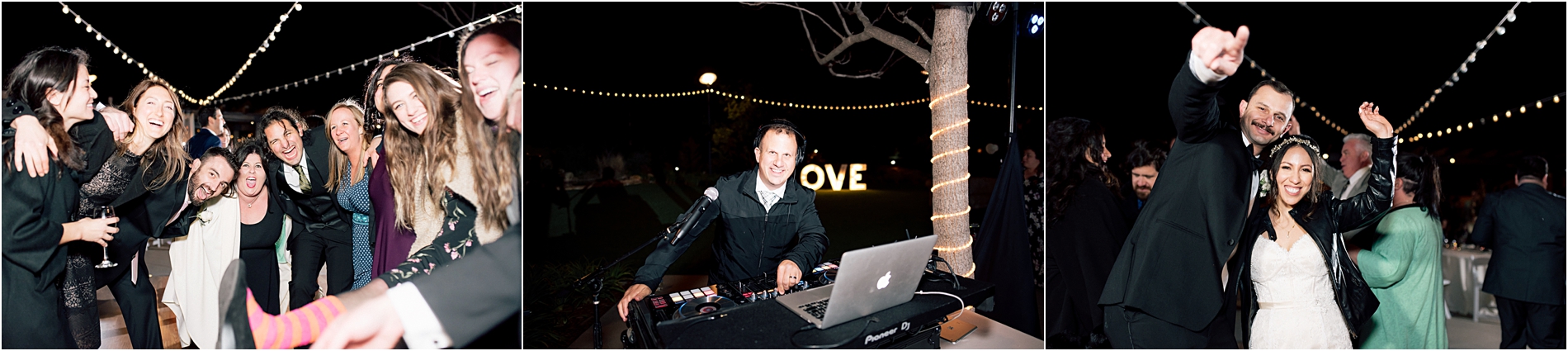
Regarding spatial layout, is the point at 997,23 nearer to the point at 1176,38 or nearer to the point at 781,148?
the point at 1176,38

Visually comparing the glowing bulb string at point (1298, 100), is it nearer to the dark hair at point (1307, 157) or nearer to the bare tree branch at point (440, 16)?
the dark hair at point (1307, 157)

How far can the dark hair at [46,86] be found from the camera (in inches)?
78.1

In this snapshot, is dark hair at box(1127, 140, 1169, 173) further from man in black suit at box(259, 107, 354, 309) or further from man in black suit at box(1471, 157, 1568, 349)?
man in black suit at box(259, 107, 354, 309)

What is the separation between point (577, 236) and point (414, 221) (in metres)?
3.66

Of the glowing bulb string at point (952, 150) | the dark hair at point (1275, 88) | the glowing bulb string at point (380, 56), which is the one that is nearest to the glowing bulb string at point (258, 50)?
the glowing bulb string at point (380, 56)

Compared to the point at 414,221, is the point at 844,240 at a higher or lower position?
lower

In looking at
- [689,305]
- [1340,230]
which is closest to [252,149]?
[689,305]

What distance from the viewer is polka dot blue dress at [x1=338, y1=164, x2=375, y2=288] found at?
91.0 inches

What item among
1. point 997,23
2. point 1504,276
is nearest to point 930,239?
point 997,23

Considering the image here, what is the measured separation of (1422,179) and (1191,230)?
1.14m

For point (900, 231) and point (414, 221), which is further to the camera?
point (900, 231)

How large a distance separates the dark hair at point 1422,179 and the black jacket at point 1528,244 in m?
0.52

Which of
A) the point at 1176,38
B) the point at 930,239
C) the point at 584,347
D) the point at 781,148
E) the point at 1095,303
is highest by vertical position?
the point at 1176,38

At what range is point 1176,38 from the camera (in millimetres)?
2709
